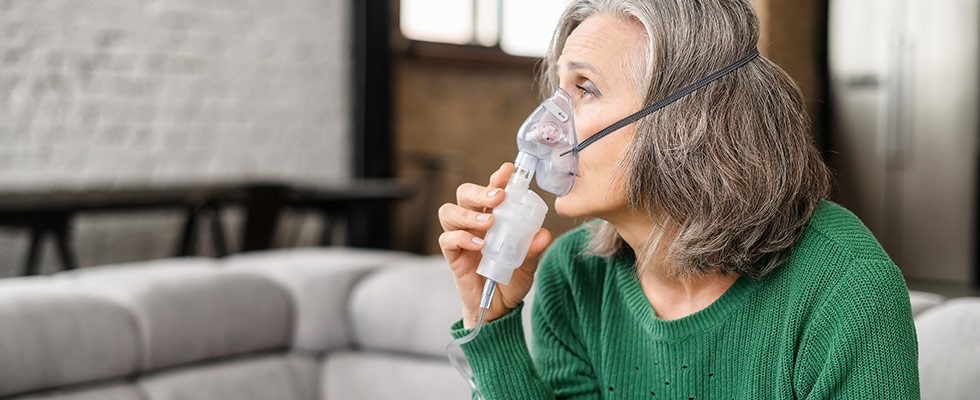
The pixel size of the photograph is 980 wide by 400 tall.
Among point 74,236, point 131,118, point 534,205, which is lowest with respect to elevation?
point 74,236

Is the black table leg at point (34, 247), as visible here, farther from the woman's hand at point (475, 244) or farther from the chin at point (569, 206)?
the chin at point (569, 206)

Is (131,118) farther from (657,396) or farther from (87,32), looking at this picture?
(657,396)

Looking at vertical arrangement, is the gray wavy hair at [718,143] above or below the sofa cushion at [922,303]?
above

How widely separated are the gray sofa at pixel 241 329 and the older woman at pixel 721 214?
39cm

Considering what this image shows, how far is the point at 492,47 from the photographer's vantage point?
21.2ft

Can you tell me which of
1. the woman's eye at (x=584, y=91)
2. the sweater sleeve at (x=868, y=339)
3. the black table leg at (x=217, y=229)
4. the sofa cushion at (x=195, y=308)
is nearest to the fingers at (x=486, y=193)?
the woman's eye at (x=584, y=91)

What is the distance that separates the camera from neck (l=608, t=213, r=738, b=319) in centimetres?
118

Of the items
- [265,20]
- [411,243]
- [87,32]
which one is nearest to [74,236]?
[87,32]

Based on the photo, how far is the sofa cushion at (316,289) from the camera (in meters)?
2.04

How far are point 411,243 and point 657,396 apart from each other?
4.95 m

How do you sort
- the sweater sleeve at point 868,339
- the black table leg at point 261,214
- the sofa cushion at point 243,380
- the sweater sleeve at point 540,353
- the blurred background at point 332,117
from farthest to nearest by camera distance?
the blurred background at point 332,117 < the black table leg at point 261,214 < the sofa cushion at point 243,380 < the sweater sleeve at point 540,353 < the sweater sleeve at point 868,339

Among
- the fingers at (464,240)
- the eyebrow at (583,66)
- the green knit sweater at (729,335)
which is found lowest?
the green knit sweater at (729,335)

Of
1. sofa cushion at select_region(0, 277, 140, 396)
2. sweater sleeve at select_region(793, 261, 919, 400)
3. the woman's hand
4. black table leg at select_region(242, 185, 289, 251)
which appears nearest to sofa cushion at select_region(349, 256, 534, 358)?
sofa cushion at select_region(0, 277, 140, 396)

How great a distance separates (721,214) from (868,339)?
200 millimetres
